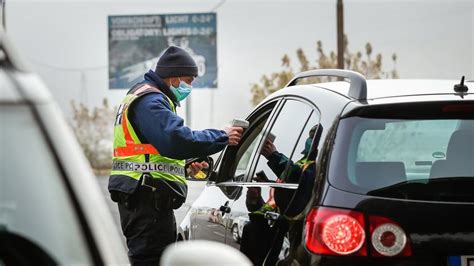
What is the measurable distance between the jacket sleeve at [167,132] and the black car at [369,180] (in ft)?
1.90

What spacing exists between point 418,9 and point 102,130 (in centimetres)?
1998

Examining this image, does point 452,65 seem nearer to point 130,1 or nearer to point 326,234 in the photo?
point 130,1

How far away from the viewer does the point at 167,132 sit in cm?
572

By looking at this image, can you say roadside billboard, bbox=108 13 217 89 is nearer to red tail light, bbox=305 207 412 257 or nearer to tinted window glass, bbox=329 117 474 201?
tinted window glass, bbox=329 117 474 201

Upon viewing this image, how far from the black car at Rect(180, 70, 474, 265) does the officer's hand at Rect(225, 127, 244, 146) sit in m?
0.70

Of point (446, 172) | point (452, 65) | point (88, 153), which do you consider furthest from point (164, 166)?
point (88, 153)

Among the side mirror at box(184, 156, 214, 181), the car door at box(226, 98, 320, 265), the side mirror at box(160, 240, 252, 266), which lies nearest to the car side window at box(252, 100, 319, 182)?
the car door at box(226, 98, 320, 265)

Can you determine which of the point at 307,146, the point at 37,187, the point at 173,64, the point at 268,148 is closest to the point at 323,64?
the point at 173,64

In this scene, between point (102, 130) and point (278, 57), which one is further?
point (102, 130)

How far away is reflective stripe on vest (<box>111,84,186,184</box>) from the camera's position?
19.3 feet

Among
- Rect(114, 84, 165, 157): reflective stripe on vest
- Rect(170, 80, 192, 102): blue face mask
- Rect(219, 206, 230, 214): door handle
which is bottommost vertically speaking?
Rect(219, 206, 230, 214): door handle

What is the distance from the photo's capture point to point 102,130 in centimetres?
6562

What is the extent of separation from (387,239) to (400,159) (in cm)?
40

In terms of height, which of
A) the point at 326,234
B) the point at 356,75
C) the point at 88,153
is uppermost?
the point at 356,75
